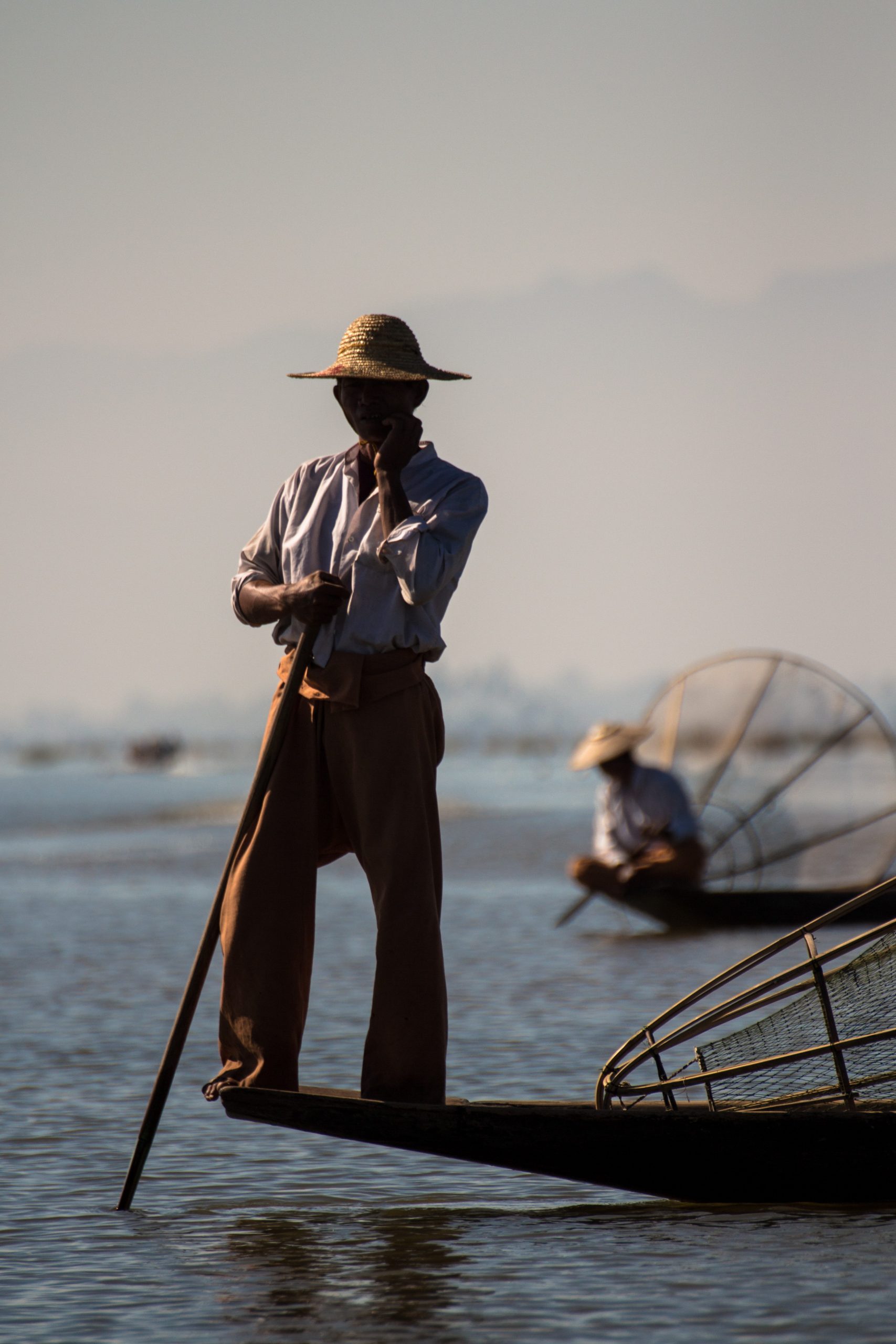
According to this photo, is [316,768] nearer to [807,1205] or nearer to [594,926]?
[807,1205]

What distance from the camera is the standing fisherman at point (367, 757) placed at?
160 inches

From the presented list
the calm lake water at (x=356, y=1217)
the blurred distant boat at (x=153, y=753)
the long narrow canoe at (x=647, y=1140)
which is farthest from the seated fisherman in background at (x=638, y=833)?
the blurred distant boat at (x=153, y=753)

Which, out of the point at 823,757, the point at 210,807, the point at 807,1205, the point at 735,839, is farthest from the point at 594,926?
the point at 210,807

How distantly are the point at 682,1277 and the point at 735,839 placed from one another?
342 inches

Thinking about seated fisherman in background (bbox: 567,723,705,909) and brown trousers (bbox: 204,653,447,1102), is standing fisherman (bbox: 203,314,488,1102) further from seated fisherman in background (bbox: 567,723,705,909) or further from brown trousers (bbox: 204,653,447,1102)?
seated fisherman in background (bbox: 567,723,705,909)

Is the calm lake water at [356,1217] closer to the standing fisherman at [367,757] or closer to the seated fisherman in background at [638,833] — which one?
the standing fisherman at [367,757]

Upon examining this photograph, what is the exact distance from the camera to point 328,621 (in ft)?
13.3

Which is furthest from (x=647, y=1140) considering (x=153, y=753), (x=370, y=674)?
(x=153, y=753)

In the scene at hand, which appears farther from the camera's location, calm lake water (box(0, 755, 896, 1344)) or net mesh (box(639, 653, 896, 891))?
net mesh (box(639, 653, 896, 891))

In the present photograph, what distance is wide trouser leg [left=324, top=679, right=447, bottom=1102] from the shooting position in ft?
13.4

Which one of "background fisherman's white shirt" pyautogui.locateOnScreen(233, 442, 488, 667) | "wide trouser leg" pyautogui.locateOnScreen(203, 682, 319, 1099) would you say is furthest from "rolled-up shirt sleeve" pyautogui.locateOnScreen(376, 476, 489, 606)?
"wide trouser leg" pyautogui.locateOnScreen(203, 682, 319, 1099)

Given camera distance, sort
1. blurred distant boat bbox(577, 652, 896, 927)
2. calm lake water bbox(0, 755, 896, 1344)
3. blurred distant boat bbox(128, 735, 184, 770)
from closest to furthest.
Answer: calm lake water bbox(0, 755, 896, 1344) → blurred distant boat bbox(577, 652, 896, 927) → blurred distant boat bbox(128, 735, 184, 770)

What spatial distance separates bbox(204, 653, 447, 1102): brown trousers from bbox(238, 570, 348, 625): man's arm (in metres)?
0.19

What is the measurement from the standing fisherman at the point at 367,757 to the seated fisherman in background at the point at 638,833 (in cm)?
631
